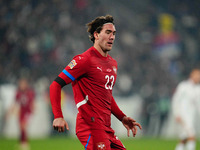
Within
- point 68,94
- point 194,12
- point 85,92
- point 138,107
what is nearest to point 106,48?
point 85,92

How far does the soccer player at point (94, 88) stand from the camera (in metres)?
4.05

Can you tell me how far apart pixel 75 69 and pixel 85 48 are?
43.4 ft

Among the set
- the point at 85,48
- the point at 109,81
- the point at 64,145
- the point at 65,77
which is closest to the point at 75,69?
the point at 65,77

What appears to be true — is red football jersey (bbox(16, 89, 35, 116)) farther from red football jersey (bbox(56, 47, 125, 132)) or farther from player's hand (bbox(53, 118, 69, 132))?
player's hand (bbox(53, 118, 69, 132))

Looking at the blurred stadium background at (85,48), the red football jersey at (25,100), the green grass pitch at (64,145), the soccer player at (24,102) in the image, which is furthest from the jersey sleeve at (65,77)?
the blurred stadium background at (85,48)

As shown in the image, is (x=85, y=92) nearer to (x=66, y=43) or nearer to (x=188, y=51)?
(x=66, y=43)

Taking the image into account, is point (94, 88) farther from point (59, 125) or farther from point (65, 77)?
point (59, 125)

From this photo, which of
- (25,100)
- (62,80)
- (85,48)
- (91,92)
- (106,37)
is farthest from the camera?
(85,48)

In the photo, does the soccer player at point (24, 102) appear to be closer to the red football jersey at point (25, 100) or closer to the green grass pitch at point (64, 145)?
the red football jersey at point (25, 100)

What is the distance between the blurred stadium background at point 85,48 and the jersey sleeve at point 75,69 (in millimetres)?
11166

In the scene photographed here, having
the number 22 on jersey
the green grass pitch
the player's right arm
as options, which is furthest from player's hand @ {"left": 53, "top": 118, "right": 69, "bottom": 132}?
the green grass pitch

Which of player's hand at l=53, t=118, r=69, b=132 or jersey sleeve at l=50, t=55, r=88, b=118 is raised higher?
jersey sleeve at l=50, t=55, r=88, b=118

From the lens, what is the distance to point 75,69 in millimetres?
4031

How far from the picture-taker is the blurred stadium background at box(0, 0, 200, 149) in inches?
602
